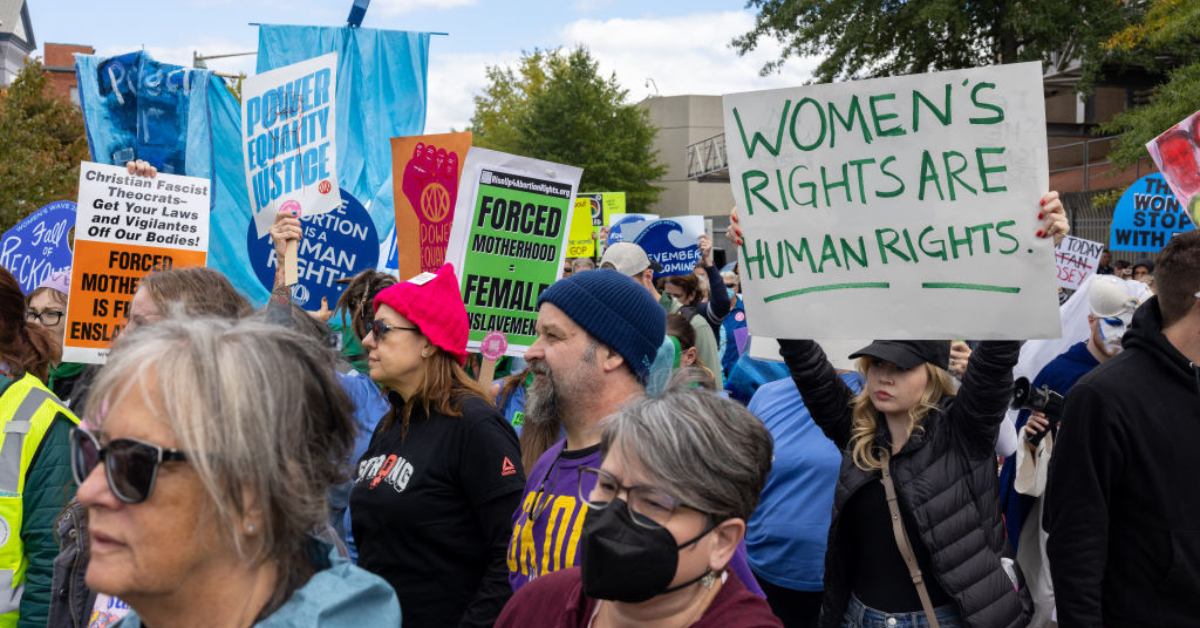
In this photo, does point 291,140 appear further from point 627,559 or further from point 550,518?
point 627,559

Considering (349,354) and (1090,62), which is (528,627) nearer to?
(349,354)

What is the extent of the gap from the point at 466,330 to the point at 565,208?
1.76 metres

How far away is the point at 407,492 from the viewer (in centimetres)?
343

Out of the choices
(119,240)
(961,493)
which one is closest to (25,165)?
(119,240)

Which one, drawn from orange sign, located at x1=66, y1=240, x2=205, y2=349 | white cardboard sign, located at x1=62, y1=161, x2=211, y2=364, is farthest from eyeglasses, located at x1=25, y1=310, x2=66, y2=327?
orange sign, located at x1=66, y1=240, x2=205, y2=349

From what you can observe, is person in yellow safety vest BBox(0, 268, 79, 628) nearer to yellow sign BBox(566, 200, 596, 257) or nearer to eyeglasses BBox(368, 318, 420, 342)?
eyeglasses BBox(368, 318, 420, 342)

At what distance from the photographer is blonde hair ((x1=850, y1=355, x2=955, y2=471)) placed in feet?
12.3

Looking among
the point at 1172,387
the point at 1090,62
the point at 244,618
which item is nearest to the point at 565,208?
the point at 1172,387

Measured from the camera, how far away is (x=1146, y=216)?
1062 cm

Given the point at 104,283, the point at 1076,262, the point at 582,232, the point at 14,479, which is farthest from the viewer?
the point at 582,232

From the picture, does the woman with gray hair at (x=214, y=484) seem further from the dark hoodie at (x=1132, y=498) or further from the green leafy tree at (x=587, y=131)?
the green leafy tree at (x=587, y=131)

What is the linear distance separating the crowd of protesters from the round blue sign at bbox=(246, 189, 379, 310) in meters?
1.13

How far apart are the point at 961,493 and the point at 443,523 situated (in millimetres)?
1694

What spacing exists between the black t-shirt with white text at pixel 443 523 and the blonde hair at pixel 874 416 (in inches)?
47.7
